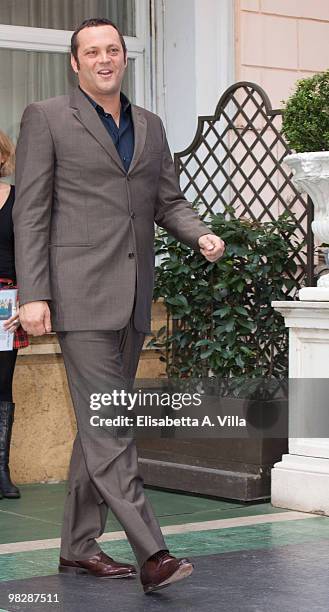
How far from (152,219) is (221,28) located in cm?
352

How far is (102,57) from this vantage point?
450cm

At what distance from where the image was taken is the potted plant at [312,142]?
630 centimetres

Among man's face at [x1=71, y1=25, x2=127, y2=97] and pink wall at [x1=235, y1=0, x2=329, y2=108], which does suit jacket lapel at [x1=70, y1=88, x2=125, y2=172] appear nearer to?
man's face at [x1=71, y1=25, x2=127, y2=97]

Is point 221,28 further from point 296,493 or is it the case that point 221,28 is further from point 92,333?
point 92,333

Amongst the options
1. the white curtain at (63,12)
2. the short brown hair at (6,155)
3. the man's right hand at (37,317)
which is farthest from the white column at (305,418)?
the white curtain at (63,12)

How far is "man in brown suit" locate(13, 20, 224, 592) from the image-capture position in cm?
446

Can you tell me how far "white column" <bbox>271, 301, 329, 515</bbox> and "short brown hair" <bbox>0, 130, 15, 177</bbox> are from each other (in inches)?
58.1

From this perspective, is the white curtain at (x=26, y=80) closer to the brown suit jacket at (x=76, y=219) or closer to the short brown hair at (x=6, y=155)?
the short brown hair at (x=6, y=155)

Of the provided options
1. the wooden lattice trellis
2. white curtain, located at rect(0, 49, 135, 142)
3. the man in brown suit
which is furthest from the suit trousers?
white curtain, located at rect(0, 49, 135, 142)

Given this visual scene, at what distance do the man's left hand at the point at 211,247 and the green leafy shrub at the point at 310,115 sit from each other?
197 cm

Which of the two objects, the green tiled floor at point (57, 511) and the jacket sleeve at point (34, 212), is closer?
the jacket sleeve at point (34, 212)

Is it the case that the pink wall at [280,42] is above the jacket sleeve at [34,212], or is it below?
above

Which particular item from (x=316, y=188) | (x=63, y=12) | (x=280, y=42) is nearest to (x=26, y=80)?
(x=63, y=12)

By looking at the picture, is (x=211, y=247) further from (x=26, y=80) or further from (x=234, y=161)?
(x=26, y=80)
